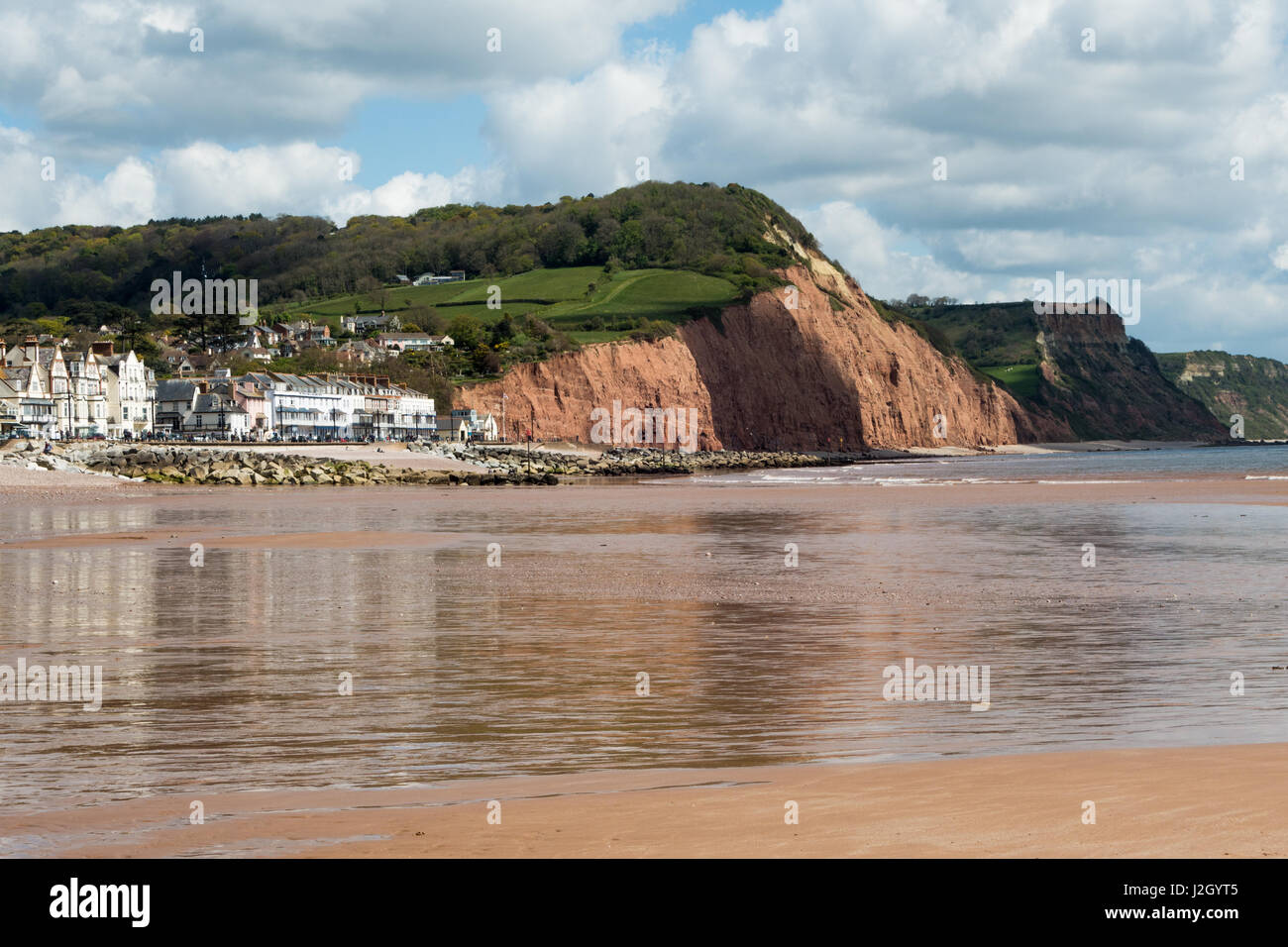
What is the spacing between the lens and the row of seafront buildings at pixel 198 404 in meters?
92.4

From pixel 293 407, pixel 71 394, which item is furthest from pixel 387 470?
pixel 293 407

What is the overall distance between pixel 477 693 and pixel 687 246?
152419 millimetres

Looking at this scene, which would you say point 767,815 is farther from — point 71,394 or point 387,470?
point 71,394

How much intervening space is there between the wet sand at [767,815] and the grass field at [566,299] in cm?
11346

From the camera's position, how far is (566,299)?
142 metres

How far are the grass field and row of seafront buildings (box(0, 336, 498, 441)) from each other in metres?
18.2

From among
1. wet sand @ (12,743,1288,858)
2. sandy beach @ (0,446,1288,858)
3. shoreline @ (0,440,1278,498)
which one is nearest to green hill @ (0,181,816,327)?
shoreline @ (0,440,1278,498)

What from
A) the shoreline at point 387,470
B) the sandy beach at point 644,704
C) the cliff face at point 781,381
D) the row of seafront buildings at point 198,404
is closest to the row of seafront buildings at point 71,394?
the row of seafront buildings at point 198,404

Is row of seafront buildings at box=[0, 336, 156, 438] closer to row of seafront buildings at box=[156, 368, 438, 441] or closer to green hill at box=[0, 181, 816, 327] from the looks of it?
row of seafront buildings at box=[156, 368, 438, 441]

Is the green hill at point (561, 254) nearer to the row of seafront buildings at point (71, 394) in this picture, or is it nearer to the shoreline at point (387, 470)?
the shoreline at point (387, 470)

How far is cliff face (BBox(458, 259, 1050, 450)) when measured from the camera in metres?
115

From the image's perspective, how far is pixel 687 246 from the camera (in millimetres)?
159000
